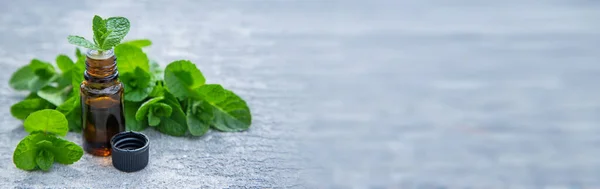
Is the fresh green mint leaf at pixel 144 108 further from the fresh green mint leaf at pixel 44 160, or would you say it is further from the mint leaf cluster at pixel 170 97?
the fresh green mint leaf at pixel 44 160

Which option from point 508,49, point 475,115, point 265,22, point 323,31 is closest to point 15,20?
point 265,22

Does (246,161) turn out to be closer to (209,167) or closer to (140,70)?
(209,167)

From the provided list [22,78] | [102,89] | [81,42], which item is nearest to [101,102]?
[102,89]

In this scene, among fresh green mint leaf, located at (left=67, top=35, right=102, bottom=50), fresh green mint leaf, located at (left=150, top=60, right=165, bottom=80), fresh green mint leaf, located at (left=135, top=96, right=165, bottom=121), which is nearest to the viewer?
fresh green mint leaf, located at (left=67, top=35, right=102, bottom=50)

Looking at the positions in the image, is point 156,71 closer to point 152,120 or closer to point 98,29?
point 152,120

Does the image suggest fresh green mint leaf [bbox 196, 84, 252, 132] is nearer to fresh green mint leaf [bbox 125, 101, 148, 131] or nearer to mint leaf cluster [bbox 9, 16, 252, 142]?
mint leaf cluster [bbox 9, 16, 252, 142]

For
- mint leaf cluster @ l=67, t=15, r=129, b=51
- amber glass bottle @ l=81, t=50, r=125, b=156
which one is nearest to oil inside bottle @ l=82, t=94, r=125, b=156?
amber glass bottle @ l=81, t=50, r=125, b=156

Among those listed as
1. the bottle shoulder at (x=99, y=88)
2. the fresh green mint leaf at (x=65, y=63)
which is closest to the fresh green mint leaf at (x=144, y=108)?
the bottle shoulder at (x=99, y=88)
